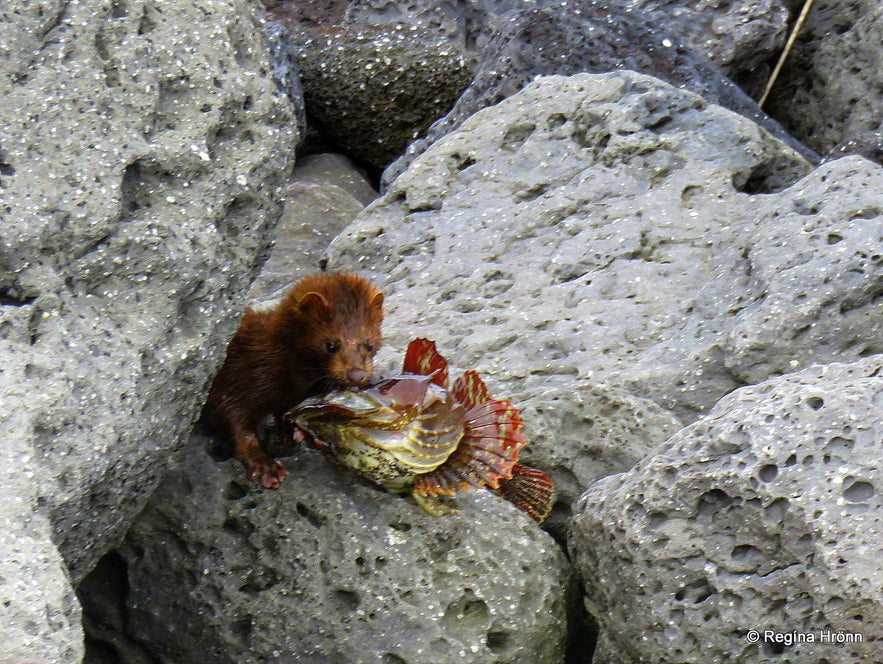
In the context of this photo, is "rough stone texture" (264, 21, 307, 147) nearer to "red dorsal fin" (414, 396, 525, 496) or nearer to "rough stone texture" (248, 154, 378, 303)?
"rough stone texture" (248, 154, 378, 303)

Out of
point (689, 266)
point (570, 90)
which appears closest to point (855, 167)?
point (689, 266)

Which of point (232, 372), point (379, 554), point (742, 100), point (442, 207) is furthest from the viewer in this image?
point (742, 100)

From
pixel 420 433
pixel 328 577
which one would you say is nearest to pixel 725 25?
pixel 420 433

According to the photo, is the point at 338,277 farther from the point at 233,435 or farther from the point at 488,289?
the point at 488,289

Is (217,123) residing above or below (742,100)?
above

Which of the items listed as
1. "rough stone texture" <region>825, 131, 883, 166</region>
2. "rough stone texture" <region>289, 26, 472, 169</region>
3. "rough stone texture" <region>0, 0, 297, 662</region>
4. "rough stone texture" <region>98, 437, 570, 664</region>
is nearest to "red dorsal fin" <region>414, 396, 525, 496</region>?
"rough stone texture" <region>98, 437, 570, 664</region>
